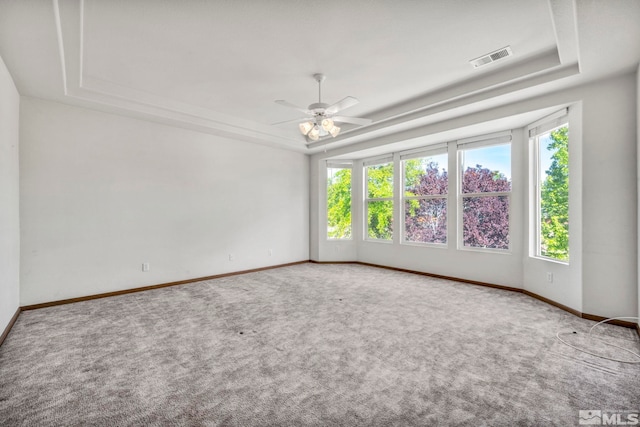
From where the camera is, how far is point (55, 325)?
3.21m

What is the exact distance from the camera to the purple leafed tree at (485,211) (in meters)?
4.84

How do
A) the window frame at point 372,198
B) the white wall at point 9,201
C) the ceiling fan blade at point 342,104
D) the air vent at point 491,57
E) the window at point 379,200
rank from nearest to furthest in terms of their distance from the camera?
the white wall at point 9,201
the air vent at point 491,57
the ceiling fan blade at point 342,104
the window frame at point 372,198
the window at point 379,200

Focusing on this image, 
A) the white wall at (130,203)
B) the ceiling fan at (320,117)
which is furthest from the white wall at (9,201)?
the ceiling fan at (320,117)

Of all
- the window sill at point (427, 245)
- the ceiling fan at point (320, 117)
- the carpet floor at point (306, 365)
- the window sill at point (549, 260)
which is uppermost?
the ceiling fan at point (320, 117)

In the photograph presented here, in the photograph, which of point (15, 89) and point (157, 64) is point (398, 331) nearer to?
point (157, 64)

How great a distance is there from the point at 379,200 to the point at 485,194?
2.20 metres

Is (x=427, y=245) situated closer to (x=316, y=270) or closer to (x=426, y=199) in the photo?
(x=426, y=199)

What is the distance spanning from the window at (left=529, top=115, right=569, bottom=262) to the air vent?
1.38 metres

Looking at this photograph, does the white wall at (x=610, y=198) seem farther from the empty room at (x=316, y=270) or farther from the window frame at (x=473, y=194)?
the window frame at (x=473, y=194)

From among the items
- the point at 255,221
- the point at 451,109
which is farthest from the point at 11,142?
the point at 451,109

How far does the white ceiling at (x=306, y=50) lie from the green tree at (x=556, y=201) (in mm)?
645

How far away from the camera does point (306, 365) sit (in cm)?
235

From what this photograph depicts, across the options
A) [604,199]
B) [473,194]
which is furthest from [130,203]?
[604,199]

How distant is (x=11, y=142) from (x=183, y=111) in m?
2.04
